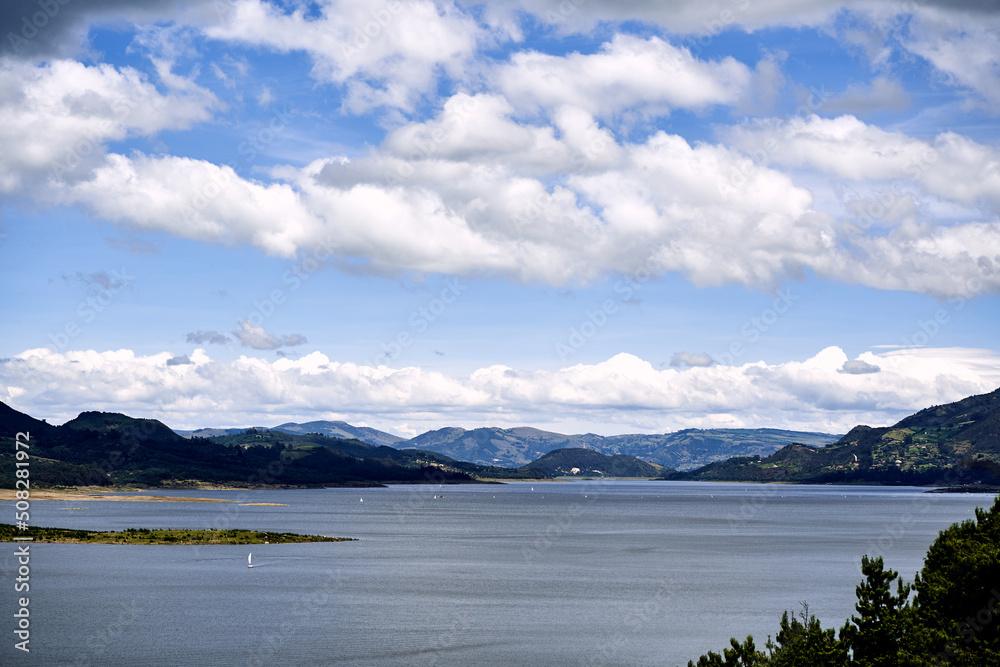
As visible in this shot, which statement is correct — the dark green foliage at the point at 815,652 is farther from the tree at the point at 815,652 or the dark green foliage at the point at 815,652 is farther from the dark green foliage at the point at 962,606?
the dark green foliage at the point at 962,606

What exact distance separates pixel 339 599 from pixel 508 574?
42849 mm

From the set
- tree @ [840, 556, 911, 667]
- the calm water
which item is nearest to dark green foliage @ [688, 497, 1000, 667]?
tree @ [840, 556, 911, 667]

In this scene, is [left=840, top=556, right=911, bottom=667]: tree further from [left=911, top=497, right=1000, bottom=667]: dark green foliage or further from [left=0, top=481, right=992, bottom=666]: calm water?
[left=0, top=481, right=992, bottom=666]: calm water

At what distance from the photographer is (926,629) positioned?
5556cm

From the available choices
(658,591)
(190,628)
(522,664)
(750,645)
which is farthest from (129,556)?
(750,645)

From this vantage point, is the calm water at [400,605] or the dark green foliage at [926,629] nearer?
the dark green foliage at [926,629]

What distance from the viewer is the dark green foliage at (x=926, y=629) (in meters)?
54.9

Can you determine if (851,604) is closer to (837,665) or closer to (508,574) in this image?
(508,574)

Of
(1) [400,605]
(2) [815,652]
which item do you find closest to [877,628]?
(2) [815,652]

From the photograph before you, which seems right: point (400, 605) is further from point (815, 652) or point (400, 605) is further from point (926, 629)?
point (926, 629)

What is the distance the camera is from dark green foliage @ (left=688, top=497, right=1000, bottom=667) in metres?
54.9

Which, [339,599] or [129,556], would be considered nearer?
[339,599]

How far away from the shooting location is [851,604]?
131 metres

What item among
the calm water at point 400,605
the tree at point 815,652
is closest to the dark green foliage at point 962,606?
the tree at point 815,652
